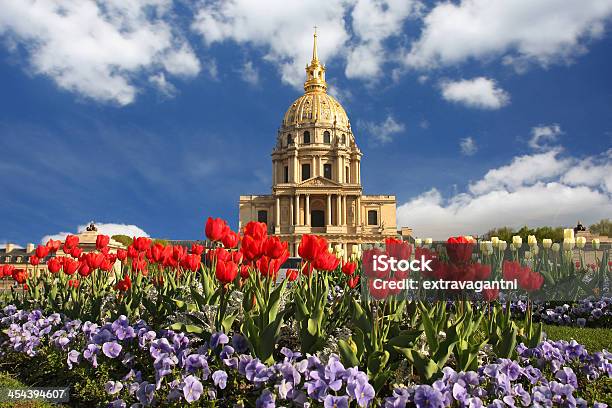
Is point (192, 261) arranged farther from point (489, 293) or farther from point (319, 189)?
point (319, 189)

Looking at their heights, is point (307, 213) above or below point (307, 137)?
below

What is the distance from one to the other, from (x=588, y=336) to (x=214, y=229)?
5217 millimetres

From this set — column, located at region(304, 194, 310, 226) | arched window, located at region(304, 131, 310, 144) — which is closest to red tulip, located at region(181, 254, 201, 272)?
column, located at region(304, 194, 310, 226)

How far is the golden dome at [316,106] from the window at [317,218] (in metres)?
11.3

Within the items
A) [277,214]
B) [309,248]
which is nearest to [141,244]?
[309,248]

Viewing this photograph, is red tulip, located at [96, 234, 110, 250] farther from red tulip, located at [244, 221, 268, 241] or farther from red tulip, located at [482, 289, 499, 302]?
red tulip, located at [482, 289, 499, 302]

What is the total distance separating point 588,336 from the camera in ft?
22.3

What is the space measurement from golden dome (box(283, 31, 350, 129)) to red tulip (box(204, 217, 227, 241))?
60.4m

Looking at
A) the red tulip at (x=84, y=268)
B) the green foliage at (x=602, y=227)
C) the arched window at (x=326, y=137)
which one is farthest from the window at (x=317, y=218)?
the red tulip at (x=84, y=268)

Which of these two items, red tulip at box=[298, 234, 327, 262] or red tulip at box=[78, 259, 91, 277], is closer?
red tulip at box=[298, 234, 327, 262]

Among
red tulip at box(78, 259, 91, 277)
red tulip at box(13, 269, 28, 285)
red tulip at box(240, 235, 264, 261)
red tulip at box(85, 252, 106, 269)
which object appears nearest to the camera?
red tulip at box(240, 235, 264, 261)

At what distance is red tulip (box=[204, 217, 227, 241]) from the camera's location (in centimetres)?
447

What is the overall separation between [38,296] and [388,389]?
5.81 metres

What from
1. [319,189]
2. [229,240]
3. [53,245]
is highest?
[319,189]
